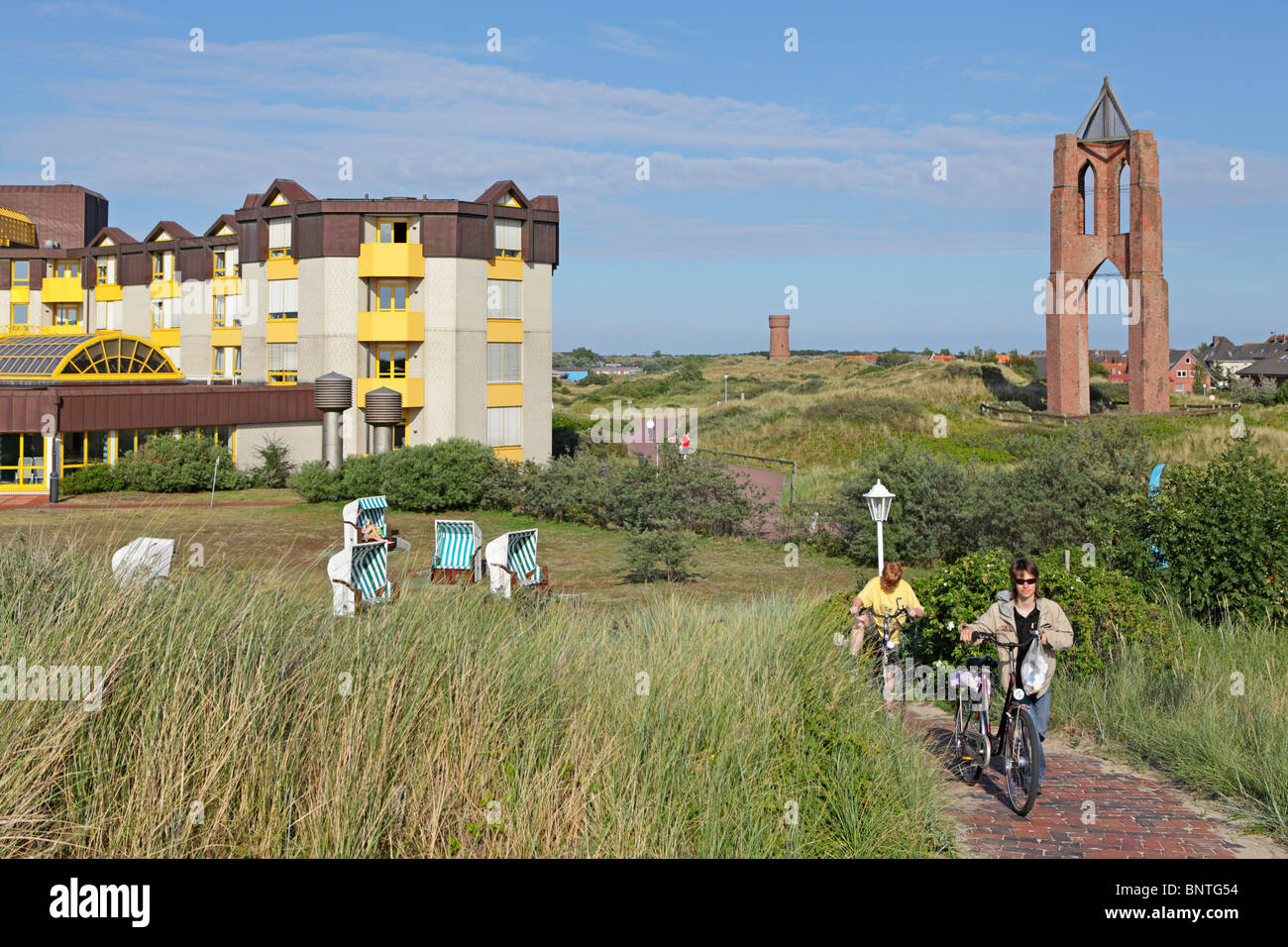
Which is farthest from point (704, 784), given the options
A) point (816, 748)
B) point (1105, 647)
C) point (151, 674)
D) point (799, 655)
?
point (1105, 647)

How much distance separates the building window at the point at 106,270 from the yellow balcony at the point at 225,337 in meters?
10.4

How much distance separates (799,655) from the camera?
791 centimetres

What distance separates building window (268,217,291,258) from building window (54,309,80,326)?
65.0 feet

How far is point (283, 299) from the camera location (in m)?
39.6

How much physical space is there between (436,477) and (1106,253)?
3796 cm

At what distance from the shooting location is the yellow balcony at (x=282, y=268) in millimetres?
39031

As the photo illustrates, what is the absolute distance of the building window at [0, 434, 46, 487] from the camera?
3020cm

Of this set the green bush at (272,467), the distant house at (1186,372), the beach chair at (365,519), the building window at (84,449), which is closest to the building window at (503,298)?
the green bush at (272,467)

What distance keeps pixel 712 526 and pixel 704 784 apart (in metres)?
17.8

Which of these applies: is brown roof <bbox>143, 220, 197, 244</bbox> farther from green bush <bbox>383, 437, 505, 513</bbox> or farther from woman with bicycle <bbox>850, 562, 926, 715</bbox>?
woman with bicycle <bbox>850, 562, 926, 715</bbox>

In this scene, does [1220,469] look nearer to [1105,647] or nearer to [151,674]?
[1105,647]

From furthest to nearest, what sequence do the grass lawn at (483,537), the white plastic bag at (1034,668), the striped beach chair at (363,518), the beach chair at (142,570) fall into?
the striped beach chair at (363,518), the grass lawn at (483,537), the white plastic bag at (1034,668), the beach chair at (142,570)

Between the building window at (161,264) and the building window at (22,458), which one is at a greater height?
the building window at (161,264)

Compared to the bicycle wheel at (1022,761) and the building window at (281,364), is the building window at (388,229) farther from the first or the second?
the bicycle wheel at (1022,761)
